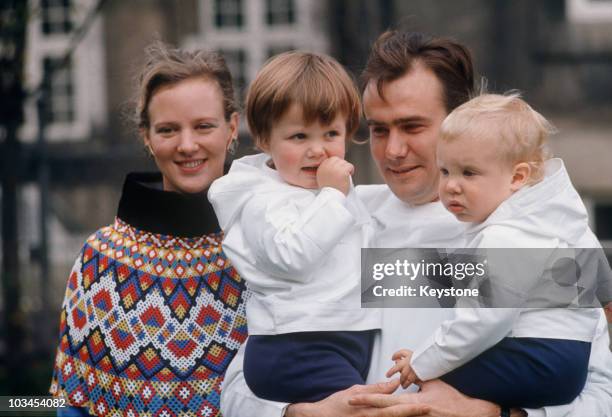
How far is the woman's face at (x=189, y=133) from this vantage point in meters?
2.93

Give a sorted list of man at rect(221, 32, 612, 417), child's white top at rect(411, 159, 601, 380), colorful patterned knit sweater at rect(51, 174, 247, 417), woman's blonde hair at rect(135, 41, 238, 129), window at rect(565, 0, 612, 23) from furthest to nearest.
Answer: window at rect(565, 0, 612, 23), woman's blonde hair at rect(135, 41, 238, 129), colorful patterned knit sweater at rect(51, 174, 247, 417), man at rect(221, 32, 612, 417), child's white top at rect(411, 159, 601, 380)

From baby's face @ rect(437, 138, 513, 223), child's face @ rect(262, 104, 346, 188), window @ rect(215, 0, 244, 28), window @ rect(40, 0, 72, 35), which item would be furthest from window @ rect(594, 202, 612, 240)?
baby's face @ rect(437, 138, 513, 223)

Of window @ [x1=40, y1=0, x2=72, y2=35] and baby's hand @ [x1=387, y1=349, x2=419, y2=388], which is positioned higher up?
window @ [x1=40, y1=0, x2=72, y2=35]

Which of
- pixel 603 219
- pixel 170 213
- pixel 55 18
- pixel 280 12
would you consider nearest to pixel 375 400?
pixel 170 213

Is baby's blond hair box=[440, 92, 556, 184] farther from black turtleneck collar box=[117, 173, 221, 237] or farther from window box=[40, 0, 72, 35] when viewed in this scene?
window box=[40, 0, 72, 35]

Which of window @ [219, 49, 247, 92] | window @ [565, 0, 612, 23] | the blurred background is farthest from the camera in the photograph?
window @ [219, 49, 247, 92]

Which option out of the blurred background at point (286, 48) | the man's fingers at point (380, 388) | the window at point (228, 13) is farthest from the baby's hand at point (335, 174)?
the window at point (228, 13)

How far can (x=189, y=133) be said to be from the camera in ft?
9.58

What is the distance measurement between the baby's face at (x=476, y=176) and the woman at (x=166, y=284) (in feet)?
2.60

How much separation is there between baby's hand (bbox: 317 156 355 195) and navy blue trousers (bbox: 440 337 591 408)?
1.79 feet

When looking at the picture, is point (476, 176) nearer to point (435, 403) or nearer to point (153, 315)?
point (435, 403)

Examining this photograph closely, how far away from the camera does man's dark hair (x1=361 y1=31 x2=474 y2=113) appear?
8.95 ft

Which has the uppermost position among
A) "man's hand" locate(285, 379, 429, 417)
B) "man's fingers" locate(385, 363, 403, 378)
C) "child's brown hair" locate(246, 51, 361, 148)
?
"child's brown hair" locate(246, 51, 361, 148)

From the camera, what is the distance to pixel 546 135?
2422 millimetres
